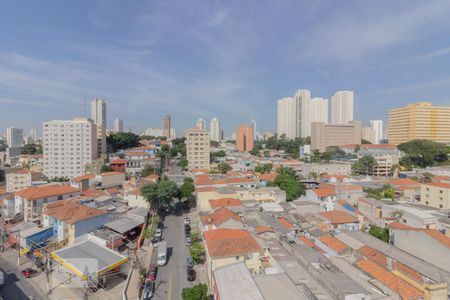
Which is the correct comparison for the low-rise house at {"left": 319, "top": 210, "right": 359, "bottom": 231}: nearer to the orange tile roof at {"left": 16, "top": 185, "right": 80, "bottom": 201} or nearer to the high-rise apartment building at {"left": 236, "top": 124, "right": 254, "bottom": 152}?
the orange tile roof at {"left": 16, "top": 185, "right": 80, "bottom": 201}

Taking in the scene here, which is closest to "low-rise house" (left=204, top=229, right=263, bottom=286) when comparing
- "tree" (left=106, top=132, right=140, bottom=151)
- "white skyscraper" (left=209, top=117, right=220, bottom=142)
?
"tree" (left=106, top=132, right=140, bottom=151)

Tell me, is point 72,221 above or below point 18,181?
below

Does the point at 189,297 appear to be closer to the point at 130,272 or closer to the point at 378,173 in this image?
the point at 130,272

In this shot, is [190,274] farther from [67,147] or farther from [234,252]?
[67,147]

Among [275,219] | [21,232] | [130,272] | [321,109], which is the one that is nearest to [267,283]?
[130,272]

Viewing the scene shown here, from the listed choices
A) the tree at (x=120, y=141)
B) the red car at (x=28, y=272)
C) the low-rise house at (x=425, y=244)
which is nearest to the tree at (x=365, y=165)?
the low-rise house at (x=425, y=244)

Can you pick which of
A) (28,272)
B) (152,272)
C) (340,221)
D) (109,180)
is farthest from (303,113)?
(28,272)
